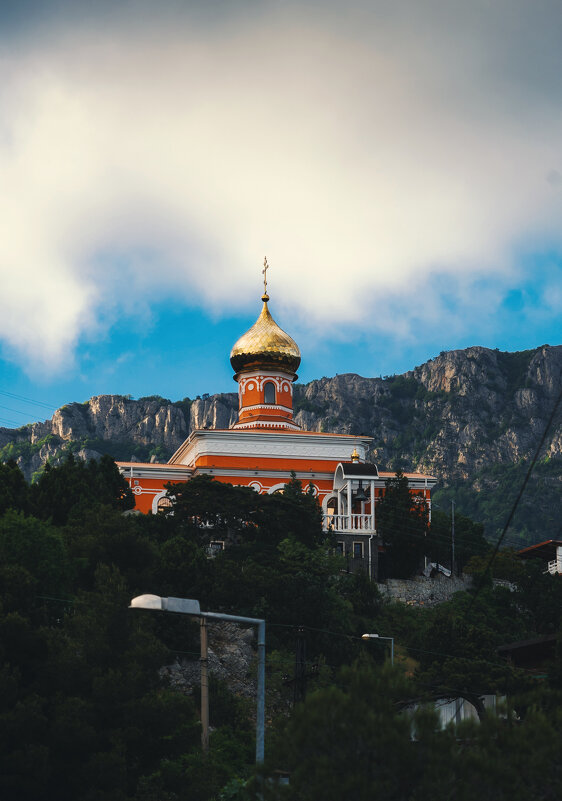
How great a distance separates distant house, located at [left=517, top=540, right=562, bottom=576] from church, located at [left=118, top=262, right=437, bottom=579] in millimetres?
6376

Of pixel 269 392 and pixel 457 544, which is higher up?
pixel 269 392

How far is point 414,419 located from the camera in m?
137

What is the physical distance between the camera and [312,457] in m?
54.7

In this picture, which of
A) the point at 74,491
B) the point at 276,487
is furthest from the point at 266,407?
the point at 74,491

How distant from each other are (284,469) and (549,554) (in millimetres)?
14817

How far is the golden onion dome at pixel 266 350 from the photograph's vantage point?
59.0 meters

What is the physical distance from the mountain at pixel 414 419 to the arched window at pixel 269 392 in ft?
205

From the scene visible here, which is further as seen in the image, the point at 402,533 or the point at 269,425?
the point at 269,425

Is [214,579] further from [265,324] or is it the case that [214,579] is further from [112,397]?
[112,397]

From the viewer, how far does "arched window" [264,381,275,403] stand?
59406 millimetres

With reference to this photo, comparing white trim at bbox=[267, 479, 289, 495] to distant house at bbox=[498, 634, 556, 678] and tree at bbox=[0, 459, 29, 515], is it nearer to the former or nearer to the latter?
tree at bbox=[0, 459, 29, 515]

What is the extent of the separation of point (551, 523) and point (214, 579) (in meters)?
75.9

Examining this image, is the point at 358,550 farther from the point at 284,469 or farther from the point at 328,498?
the point at 284,469

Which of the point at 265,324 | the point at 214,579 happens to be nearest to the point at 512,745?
the point at 214,579
